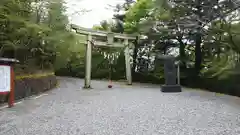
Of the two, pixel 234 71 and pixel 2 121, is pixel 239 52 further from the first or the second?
pixel 2 121

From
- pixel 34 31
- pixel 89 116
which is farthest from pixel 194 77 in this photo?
pixel 89 116

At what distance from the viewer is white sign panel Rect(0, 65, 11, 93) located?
575 centimetres

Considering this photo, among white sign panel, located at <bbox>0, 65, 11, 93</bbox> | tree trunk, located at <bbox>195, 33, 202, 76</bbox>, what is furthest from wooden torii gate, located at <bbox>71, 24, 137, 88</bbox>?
white sign panel, located at <bbox>0, 65, 11, 93</bbox>

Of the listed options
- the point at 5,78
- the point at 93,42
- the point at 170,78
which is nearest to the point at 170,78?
the point at 170,78

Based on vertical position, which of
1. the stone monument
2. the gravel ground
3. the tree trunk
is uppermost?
the tree trunk

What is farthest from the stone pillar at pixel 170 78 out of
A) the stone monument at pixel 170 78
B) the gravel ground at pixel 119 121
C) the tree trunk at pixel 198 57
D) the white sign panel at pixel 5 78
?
the white sign panel at pixel 5 78

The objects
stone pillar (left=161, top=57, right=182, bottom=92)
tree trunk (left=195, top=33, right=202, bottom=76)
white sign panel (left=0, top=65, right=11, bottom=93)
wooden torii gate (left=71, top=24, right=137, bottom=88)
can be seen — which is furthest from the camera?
tree trunk (left=195, top=33, right=202, bottom=76)

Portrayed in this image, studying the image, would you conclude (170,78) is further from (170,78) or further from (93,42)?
(93,42)

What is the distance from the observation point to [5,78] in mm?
5859

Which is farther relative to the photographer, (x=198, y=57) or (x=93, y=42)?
(x=198, y=57)

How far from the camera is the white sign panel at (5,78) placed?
5.75 metres

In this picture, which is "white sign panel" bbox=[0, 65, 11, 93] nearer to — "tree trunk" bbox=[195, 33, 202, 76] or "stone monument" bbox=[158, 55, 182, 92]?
"stone monument" bbox=[158, 55, 182, 92]

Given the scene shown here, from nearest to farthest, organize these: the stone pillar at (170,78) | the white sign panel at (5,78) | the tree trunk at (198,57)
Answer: the white sign panel at (5,78)
the stone pillar at (170,78)
the tree trunk at (198,57)

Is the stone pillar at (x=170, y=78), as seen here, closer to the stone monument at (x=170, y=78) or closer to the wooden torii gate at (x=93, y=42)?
the stone monument at (x=170, y=78)
